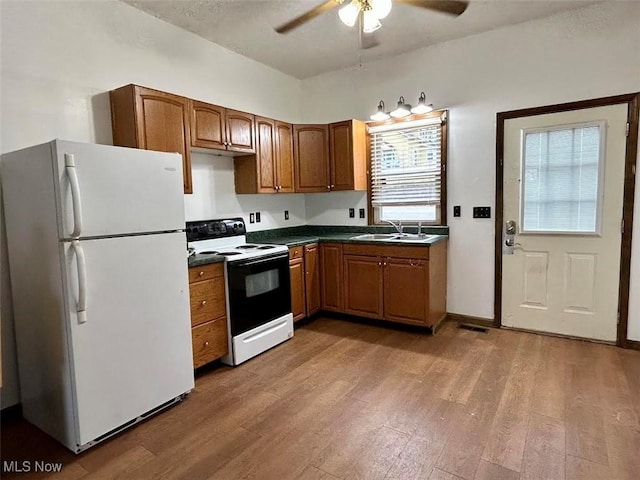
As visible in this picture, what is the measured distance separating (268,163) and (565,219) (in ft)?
8.92

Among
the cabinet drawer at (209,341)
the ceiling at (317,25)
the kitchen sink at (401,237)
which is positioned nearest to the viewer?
the cabinet drawer at (209,341)

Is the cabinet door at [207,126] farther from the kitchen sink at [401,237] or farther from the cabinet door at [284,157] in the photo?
the kitchen sink at [401,237]

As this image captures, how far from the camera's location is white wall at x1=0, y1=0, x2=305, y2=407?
225 centimetres

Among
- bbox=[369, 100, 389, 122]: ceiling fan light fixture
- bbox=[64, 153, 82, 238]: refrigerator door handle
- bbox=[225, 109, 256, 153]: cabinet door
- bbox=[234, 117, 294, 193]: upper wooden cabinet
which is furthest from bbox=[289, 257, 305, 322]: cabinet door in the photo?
bbox=[64, 153, 82, 238]: refrigerator door handle

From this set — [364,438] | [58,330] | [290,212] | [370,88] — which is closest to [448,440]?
[364,438]

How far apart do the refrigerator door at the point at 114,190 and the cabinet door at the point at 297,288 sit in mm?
1460

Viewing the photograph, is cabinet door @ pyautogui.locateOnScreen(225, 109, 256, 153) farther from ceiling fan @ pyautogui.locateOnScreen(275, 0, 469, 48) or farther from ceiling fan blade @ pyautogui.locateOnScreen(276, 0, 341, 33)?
ceiling fan @ pyautogui.locateOnScreen(275, 0, 469, 48)

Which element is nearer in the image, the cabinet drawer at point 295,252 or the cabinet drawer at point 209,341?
the cabinet drawer at point 209,341

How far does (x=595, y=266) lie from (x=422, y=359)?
5.44 feet

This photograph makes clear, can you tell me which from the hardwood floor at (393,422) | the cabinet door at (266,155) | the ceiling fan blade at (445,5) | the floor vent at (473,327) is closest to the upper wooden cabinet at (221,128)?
the cabinet door at (266,155)

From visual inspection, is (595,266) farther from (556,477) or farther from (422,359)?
(556,477)

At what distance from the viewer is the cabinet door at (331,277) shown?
383 cm

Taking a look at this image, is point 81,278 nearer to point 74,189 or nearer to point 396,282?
point 74,189

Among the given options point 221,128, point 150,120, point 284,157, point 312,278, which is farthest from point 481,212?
point 150,120
